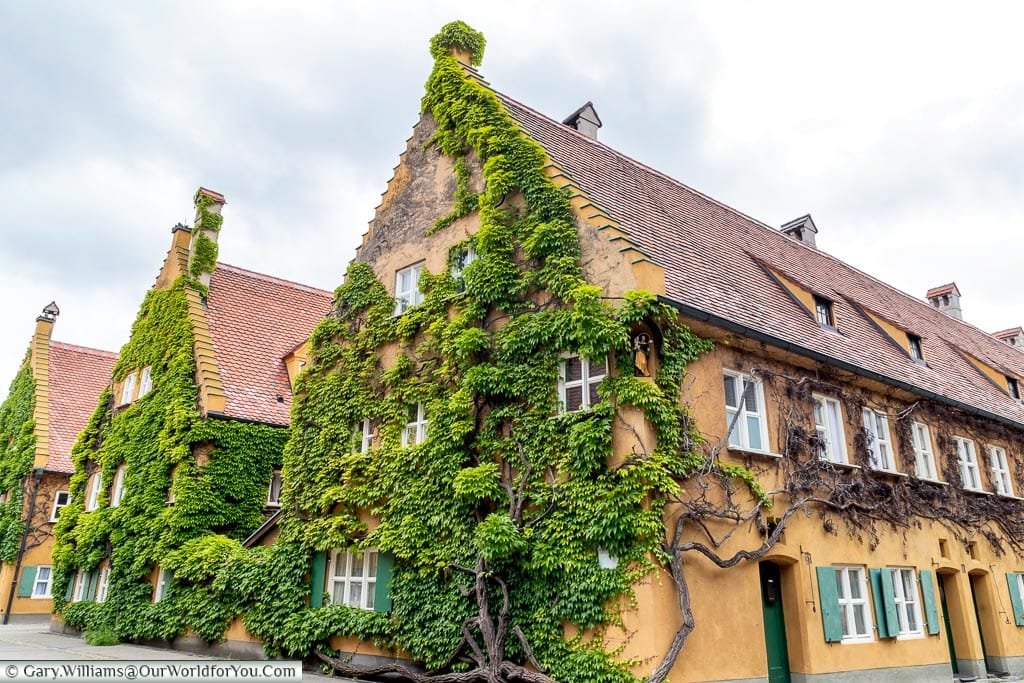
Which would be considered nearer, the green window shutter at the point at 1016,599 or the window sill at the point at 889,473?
the window sill at the point at 889,473

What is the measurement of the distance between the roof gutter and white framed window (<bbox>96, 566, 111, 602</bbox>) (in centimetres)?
1828

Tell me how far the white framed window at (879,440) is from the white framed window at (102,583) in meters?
20.1

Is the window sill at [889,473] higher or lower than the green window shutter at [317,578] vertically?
higher

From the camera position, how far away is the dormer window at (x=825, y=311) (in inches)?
691

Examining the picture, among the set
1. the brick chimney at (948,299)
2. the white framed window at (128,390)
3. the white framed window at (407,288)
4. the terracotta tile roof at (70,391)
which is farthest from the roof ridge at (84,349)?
the brick chimney at (948,299)

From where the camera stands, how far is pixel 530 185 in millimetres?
14633

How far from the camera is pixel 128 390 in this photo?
80.0 ft

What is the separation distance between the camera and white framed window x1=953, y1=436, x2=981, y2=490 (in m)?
18.4

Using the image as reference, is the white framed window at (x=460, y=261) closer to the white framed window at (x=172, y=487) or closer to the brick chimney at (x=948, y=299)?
the white framed window at (x=172, y=487)

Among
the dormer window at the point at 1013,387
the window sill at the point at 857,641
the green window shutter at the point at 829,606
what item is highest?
the dormer window at the point at 1013,387

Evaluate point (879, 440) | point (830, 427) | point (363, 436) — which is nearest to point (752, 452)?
point (830, 427)

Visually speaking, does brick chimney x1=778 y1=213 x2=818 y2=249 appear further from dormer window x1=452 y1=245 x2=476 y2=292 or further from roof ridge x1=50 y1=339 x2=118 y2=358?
roof ridge x1=50 y1=339 x2=118 y2=358

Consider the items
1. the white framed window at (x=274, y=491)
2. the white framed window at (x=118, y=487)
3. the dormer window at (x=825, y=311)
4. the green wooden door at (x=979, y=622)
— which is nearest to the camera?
the green wooden door at (x=979, y=622)

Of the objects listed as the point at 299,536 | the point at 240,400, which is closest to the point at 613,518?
the point at 299,536
